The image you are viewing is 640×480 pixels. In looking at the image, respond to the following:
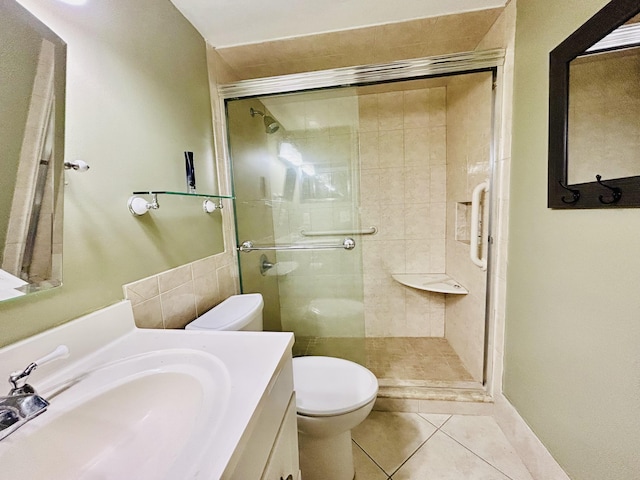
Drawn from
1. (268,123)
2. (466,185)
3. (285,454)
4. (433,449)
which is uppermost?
(268,123)

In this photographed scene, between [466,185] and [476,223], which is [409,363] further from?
[466,185]

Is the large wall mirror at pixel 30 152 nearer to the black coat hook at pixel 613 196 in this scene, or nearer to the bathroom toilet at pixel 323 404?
the bathroom toilet at pixel 323 404

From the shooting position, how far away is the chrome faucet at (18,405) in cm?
47

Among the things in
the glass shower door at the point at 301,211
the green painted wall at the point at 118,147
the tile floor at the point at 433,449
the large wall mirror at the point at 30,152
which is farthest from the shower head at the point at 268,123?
the tile floor at the point at 433,449

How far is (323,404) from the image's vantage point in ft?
3.40

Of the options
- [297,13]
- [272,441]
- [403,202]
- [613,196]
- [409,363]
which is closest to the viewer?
[272,441]

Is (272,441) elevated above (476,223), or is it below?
below

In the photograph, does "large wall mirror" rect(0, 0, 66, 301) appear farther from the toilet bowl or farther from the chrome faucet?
the toilet bowl

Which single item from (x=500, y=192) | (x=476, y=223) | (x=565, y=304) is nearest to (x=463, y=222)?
(x=476, y=223)

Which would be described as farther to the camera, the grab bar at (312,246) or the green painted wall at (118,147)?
the grab bar at (312,246)

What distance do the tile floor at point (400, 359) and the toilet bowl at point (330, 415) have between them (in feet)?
1.76

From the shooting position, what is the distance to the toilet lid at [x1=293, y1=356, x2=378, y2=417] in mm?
1018

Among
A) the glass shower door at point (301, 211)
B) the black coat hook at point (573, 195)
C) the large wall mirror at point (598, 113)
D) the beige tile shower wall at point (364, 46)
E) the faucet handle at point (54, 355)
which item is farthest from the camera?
the glass shower door at point (301, 211)

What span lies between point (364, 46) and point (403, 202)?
113 centimetres
